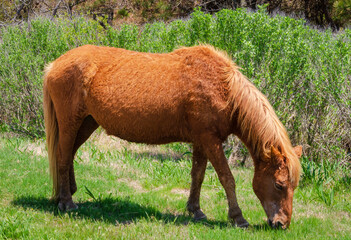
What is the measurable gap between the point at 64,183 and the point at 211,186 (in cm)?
249

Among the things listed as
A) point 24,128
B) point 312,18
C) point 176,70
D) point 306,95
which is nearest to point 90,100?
point 176,70

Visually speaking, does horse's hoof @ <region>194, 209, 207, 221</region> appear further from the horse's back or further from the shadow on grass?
the horse's back

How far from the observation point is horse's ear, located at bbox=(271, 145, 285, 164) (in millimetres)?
4346

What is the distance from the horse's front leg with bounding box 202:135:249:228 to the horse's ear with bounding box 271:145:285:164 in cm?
57

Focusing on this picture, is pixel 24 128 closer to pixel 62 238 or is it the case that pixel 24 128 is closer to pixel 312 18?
pixel 62 238

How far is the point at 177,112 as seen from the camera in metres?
4.80

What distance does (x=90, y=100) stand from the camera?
5125mm

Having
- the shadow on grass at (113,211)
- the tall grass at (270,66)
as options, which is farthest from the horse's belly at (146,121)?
the tall grass at (270,66)

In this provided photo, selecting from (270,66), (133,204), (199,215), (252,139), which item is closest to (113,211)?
(133,204)

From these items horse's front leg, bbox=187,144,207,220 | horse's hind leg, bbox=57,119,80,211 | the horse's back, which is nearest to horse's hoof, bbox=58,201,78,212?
horse's hind leg, bbox=57,119,80,211

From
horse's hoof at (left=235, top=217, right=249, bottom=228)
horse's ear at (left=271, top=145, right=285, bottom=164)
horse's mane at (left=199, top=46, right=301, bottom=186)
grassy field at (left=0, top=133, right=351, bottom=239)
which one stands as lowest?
grassy field at (left=0, top=133, right=351, bottom=239)

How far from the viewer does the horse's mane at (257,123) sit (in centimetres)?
445

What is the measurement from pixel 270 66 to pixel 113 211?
4.45m

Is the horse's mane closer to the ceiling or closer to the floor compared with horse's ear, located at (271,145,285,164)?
closer to the ceiling
